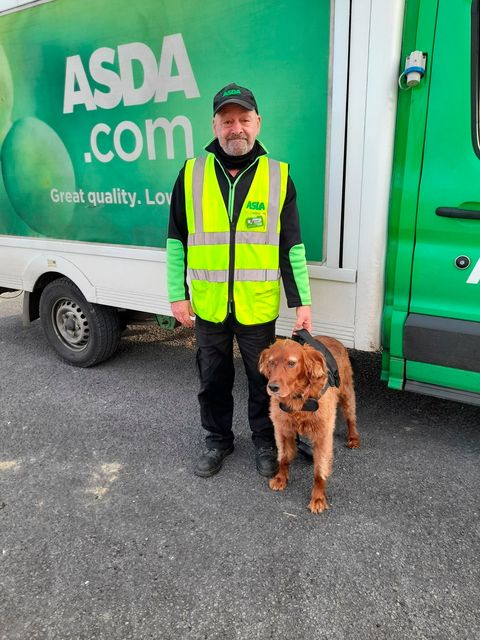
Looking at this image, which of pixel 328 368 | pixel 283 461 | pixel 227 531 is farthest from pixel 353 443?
pixel 227 531

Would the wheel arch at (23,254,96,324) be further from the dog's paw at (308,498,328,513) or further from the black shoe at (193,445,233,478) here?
the dog's paw at (308,498,328,513)

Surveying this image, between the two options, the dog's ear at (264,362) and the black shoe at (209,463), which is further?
the black shoe at (209,463)

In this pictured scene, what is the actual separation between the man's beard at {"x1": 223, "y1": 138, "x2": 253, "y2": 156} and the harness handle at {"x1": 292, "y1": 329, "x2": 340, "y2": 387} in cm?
99

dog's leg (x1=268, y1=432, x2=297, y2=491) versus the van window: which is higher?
the van window

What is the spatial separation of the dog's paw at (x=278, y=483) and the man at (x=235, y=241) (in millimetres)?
98

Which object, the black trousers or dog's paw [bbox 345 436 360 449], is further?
dog's paw [bbox 345 436 360 449]

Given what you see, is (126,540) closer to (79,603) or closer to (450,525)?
(79,603)

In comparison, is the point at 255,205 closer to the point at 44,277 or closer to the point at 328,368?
the point at 328,368

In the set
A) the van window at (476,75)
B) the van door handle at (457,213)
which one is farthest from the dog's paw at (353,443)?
the van window at (476,75)

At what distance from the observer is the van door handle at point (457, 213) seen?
2490 mm

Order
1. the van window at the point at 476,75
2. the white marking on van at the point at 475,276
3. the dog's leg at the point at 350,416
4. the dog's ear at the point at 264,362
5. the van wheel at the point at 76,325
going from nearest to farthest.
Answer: the van window at the point at 476,75
the dog's ear at the point at 264,362
the white marking on van at the point at 475,276
the dog's leg at the point at 350,416
the van wheel at the point at 76,325

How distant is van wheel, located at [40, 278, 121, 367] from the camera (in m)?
4.34

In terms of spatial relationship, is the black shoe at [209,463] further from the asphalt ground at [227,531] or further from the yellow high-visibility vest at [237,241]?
the yellow high-visibility vest at [237,241]

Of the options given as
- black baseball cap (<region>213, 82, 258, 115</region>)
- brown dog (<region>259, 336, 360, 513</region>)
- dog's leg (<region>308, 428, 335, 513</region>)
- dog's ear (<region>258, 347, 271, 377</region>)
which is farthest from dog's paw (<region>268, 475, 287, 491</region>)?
black baseball cap (<region>213, 82, 258, 115</region>)
